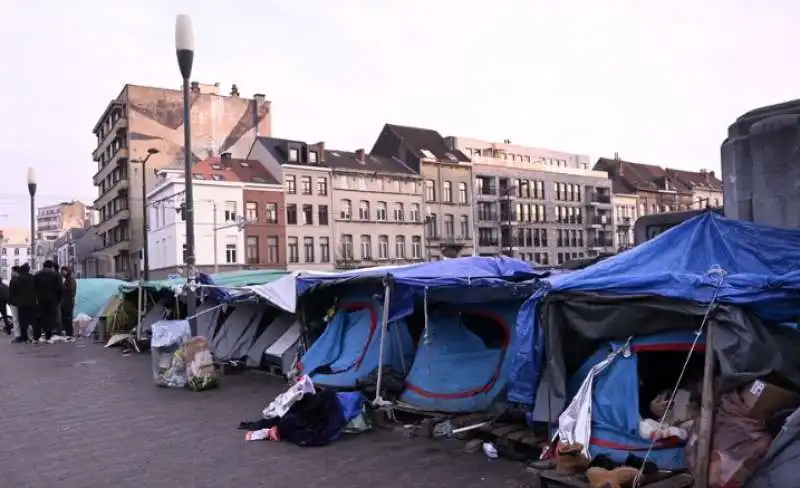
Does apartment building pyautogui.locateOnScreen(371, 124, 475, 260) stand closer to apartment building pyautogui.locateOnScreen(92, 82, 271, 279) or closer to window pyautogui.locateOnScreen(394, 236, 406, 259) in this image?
window pyautogui.locateOnScreen(394, 236, 406, 259)

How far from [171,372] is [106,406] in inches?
67.9

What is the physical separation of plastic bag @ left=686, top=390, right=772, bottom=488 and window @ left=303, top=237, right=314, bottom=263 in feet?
185

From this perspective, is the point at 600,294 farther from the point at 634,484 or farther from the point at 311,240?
the point at 311,240

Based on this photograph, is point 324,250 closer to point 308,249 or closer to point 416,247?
point 308,249

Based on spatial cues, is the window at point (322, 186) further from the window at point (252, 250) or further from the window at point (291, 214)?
the window at point (252, 250)


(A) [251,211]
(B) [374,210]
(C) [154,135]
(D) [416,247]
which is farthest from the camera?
(D) [416,247]

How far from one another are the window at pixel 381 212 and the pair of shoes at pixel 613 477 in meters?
60.4

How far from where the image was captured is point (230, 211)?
56.5 metres

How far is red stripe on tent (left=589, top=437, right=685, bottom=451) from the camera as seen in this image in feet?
20.6

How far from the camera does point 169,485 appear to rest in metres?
6.70

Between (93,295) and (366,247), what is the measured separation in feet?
135

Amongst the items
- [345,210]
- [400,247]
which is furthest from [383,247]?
[345,210]

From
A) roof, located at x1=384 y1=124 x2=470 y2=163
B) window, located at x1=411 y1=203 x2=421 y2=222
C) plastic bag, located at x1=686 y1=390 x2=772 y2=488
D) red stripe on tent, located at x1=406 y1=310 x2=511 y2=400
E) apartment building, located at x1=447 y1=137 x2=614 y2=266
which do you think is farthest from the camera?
apartment building, located at x1=447 y1=137 x2=614 y2=266

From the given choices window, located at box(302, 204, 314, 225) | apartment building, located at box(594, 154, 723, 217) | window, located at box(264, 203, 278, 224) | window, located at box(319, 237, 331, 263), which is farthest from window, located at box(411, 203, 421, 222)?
apartment building, located at box(594, 154, 723, 217)
